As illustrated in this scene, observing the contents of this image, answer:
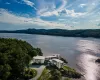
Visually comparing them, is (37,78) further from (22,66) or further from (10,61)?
(10,61)

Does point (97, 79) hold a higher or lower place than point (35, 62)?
lower

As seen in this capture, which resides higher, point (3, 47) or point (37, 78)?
point (3, 47)

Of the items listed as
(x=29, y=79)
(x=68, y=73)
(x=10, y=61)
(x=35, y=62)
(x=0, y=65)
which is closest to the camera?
A: (x=0, y=65)

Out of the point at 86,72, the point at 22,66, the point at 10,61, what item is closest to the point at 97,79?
the point at 86,72

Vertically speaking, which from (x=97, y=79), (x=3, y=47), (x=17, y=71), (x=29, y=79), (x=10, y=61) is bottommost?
(x=97, y=79)

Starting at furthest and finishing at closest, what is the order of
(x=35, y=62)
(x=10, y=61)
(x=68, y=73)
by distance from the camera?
(x=35, y=62), (x=68, y=73), (x=10, y=61)

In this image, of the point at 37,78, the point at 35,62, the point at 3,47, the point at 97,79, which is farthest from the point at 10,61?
the point at 97,79

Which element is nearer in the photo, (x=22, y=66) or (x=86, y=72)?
(x=22, y=66)

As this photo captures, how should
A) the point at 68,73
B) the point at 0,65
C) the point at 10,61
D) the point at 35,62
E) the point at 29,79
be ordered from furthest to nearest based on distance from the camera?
the point at 35,62 < the point at 68,73 < the point at 29,79 < the point at 10,61 < the point at 0,65

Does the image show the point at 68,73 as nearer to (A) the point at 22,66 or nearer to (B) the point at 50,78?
(B) the point at 50,78
